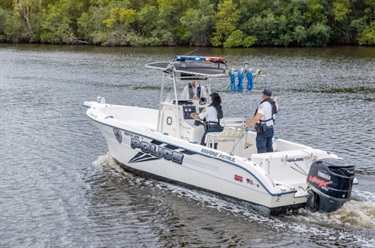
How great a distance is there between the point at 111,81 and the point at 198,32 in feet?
110

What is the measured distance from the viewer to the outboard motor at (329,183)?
1028cm

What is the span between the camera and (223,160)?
11508 millimetres

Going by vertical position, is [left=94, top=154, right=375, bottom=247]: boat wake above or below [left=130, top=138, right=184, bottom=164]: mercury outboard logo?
below

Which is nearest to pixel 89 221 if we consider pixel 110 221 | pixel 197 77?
pixel 110 221

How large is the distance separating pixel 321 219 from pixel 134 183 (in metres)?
4.76

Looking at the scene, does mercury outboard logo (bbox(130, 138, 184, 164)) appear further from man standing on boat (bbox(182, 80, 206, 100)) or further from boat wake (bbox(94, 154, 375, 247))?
man standing on boat (bbox(182, 80, 206, 100))

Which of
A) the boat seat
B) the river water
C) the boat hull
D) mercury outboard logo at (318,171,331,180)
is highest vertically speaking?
the boat seat

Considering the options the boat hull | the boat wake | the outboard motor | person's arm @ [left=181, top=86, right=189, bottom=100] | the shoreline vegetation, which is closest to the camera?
the boat wake

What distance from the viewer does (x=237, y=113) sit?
22.7 meters

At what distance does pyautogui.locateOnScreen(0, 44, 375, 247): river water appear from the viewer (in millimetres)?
10414

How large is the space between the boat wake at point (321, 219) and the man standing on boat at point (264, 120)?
1491 millimetres

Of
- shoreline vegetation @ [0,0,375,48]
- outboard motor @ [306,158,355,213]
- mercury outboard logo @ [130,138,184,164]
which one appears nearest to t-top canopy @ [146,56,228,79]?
mercury outboard logo @ [130,138,184,164]

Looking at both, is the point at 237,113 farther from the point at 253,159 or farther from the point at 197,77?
the point at 253,159

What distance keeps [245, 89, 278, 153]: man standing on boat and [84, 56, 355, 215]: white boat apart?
1.33 ft
